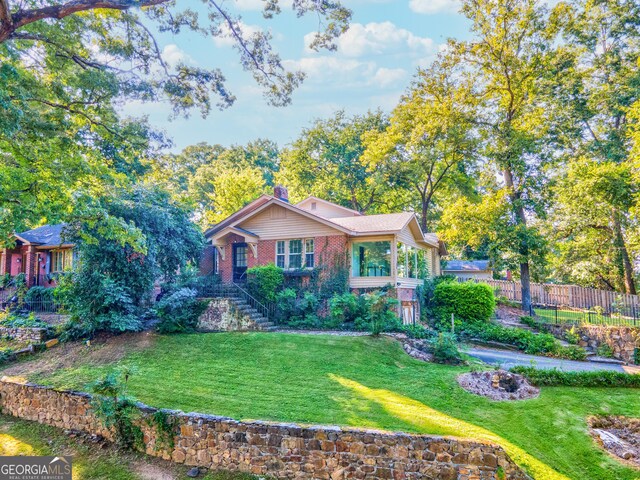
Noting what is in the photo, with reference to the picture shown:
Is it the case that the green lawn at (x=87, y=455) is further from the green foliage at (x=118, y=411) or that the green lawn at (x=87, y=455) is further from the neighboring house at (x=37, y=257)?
the neighboring house at (x=37, y=257)

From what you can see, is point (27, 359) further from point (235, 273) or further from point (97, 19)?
point (97, 19)

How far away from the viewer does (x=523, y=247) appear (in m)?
20.3

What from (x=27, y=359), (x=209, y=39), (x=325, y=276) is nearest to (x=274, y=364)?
(x=325, y=276)

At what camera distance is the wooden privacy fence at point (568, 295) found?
19564 millimetres

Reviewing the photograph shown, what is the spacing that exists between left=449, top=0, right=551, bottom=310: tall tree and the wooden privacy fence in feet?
12.5

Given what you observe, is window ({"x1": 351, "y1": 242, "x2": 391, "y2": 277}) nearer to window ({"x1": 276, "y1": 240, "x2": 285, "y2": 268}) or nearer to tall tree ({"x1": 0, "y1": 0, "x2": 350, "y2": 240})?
window ({"x1": 276, "y1": 240, "x2": 285, "y2": 268})

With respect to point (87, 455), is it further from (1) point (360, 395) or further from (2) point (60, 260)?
(2) point (60, 260)

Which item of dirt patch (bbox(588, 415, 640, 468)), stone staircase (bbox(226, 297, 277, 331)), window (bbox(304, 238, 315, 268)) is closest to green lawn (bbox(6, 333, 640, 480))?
dirt patch (bbox(588, 415, 640, 468))

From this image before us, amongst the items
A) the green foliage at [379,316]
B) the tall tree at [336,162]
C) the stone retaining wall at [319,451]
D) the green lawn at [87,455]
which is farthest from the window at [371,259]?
the tall tree at [336,162]

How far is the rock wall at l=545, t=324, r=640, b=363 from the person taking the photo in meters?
12.7

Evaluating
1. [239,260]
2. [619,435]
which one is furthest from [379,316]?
[239,260]

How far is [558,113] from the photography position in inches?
892

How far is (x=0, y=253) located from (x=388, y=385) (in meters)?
25.8

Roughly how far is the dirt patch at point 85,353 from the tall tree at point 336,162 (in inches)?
967
